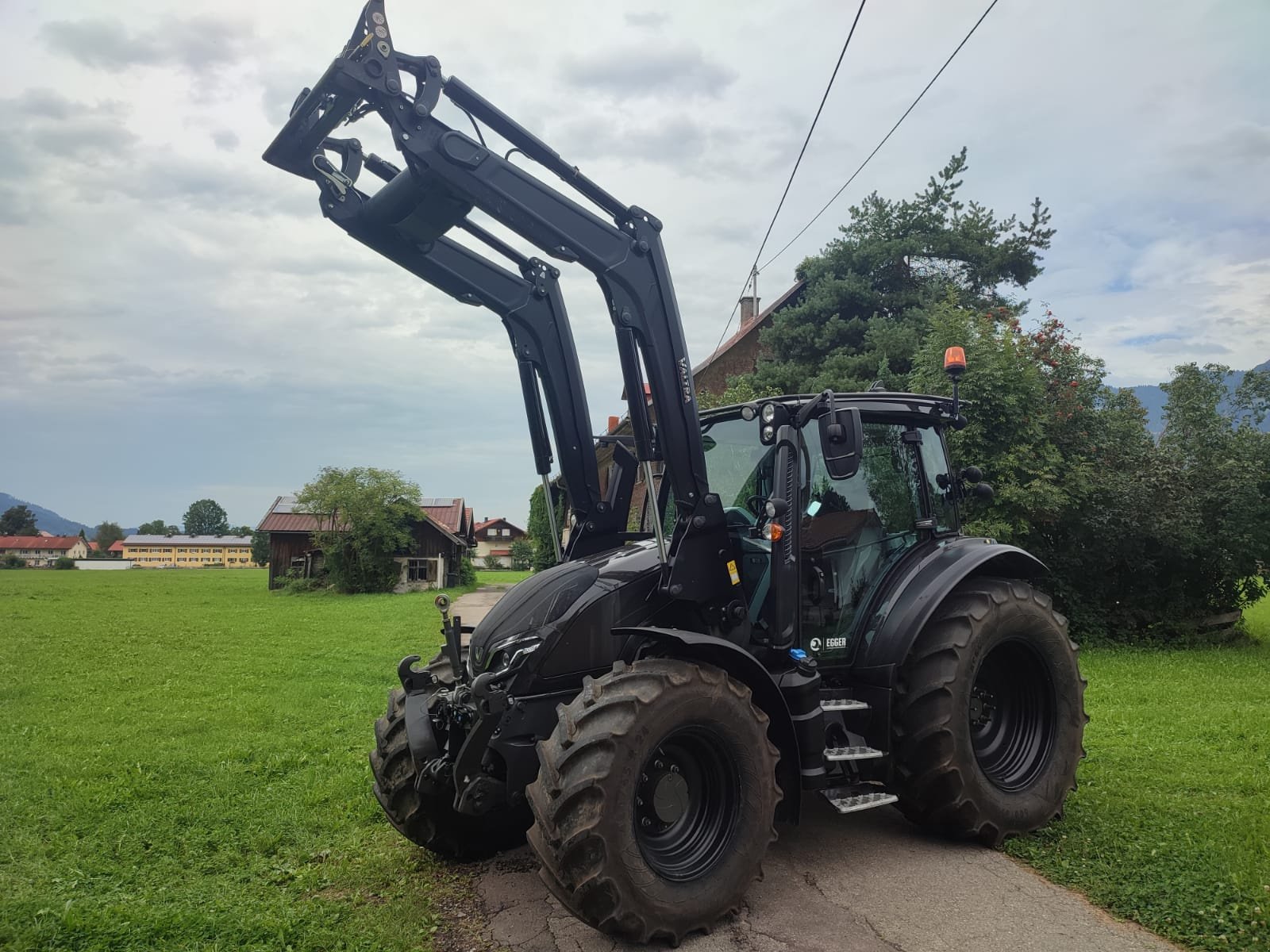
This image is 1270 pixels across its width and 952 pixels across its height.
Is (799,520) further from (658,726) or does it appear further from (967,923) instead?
(967,923)

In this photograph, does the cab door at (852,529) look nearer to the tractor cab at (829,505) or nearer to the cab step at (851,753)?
the tractor cab at (829,505)

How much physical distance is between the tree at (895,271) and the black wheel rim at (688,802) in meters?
17.9

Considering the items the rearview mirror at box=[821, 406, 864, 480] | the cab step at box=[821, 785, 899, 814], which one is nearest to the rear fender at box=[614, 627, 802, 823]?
the cab step at box=[821, 785, 899, 814]

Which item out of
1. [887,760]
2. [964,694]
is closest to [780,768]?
[887,760]

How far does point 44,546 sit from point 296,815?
127m

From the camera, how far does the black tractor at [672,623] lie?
3.91m

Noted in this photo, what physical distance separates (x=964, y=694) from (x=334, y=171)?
441 centimetres


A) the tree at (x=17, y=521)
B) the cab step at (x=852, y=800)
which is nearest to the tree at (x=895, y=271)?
the cab step at (x=852, y=800)

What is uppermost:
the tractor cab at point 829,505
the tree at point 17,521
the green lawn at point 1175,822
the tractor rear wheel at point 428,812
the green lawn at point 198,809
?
the tree at point 17,521

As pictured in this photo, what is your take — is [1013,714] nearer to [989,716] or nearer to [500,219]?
[989,716]

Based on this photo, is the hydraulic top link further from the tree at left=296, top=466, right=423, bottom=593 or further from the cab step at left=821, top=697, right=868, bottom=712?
A: the tree at left=296, top=466, right=423, bottom=593

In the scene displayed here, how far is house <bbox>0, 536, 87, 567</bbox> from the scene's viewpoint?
103375 millimetres

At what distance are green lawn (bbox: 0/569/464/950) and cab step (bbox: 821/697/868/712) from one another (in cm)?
218

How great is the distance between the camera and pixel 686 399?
185 inches
